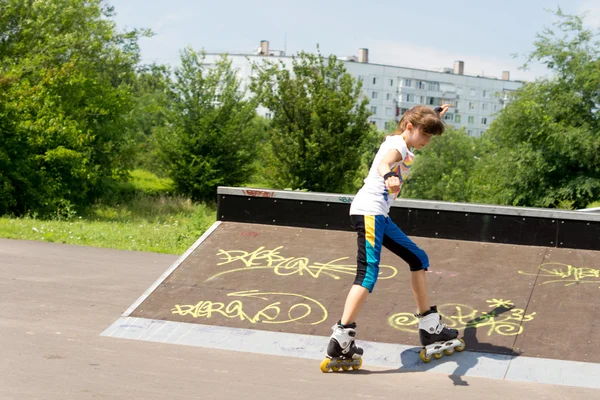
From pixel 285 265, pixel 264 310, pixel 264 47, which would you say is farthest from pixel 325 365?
pixel 264 47

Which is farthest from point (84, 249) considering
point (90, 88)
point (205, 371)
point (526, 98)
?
point (526, 98)

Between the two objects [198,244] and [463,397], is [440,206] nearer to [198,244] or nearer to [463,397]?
[198,244]

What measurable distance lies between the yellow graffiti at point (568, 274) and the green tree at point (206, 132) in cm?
3370

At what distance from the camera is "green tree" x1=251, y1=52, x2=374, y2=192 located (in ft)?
136

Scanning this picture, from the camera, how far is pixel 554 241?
6.79m

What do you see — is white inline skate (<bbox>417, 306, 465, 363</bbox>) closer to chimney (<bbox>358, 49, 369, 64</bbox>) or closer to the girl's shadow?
the girl's shadow

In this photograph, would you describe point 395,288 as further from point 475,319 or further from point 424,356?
point 424,356

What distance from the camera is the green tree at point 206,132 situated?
39906 millimetres

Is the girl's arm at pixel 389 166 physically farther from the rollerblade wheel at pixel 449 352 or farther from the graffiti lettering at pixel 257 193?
the graffiti lettering at pixel 257 193

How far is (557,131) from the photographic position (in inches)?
1406

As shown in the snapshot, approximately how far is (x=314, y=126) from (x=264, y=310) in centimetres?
3630

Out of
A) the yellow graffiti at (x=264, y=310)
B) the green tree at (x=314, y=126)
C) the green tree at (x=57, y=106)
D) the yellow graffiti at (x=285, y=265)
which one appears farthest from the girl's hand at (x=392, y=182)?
the green tree at (x=314, y=126)

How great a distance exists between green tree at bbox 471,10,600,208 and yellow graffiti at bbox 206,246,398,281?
3114 cm

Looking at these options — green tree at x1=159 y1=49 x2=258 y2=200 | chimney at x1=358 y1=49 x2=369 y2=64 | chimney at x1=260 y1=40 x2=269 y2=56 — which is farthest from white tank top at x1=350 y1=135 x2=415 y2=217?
chimney at x1=358 y1=49 x2=369 y2=64
